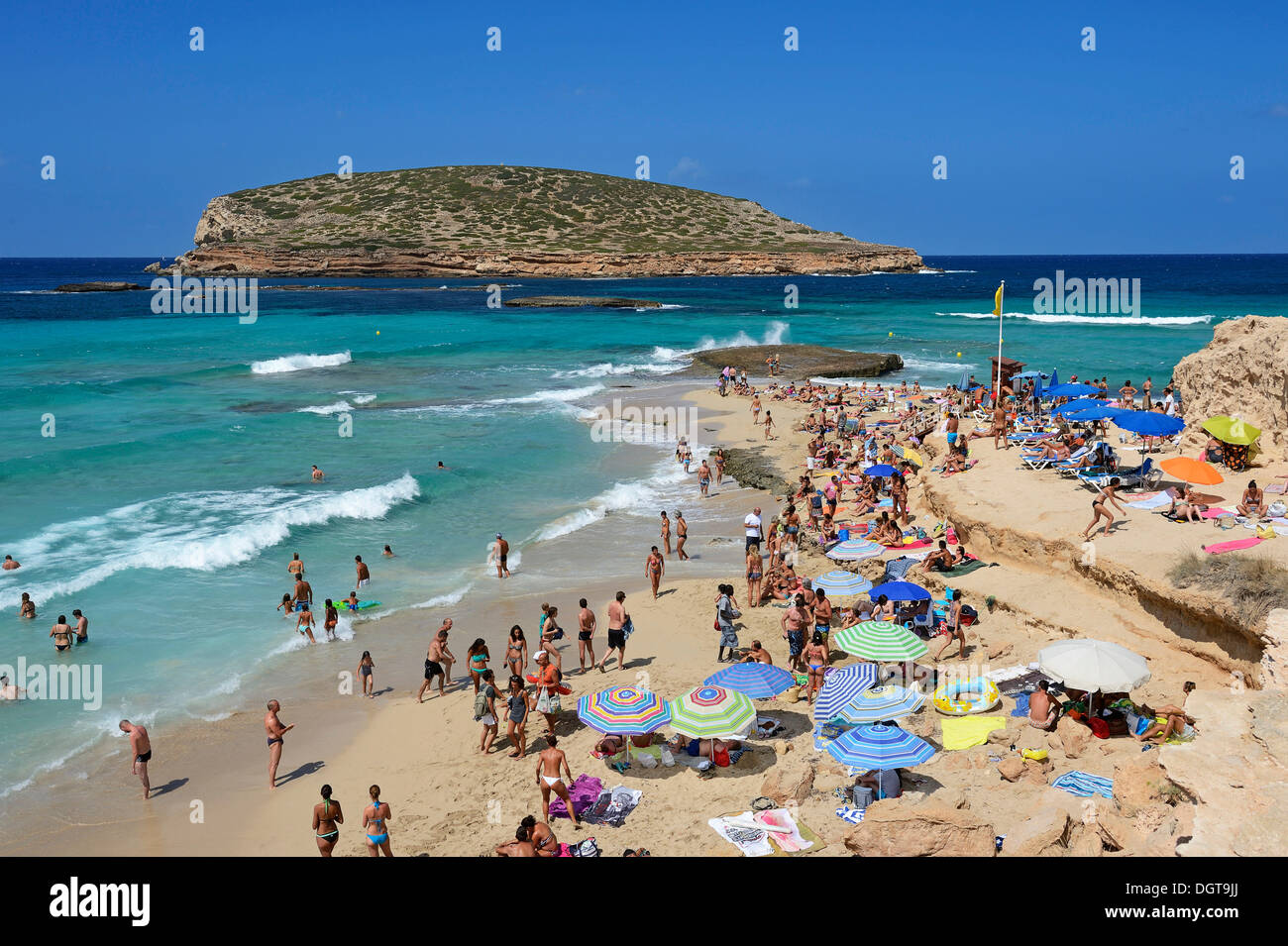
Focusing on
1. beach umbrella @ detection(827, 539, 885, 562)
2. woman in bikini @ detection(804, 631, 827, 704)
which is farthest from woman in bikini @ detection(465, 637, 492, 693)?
beach umbrella @ detection(827, 539, 885, 562)

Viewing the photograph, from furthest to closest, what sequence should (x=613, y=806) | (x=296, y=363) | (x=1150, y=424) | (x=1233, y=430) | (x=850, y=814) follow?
(x=296, y=363) → (x=1233, y=430) → (x=1150, y=424) → (x=613, y=806) → (x=850, y=814)

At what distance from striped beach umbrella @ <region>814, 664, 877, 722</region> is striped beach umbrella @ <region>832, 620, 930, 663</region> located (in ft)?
1.48

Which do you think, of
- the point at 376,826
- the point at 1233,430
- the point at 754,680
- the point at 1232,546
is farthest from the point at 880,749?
the point at 1233,430

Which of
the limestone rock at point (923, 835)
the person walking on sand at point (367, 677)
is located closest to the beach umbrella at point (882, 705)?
the limestone rock at point (923, 835)

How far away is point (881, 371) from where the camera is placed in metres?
47.0

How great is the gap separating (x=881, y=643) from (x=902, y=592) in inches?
71.4

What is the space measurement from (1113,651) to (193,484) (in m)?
23.3

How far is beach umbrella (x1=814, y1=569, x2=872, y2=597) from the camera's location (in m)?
14.7

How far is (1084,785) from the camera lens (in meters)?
9.10

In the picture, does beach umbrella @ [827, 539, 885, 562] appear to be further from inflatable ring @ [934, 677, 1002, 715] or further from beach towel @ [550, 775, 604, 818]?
beach towel @ [550, 775, 604, 818]

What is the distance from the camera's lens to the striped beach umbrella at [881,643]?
11.8 m

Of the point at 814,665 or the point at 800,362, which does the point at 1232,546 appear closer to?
the point at 814,665
